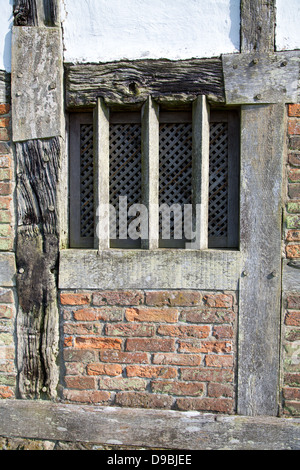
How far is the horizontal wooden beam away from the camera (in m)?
2.20

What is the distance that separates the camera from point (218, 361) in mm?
2227

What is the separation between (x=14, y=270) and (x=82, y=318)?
608 millimetres

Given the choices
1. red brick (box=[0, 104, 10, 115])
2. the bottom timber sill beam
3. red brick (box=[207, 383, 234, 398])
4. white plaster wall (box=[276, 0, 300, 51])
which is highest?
white plaster wall (box=[276, 0, 300, 51])

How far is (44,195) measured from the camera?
231 centimetres

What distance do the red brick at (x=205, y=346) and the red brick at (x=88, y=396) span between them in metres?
0.65

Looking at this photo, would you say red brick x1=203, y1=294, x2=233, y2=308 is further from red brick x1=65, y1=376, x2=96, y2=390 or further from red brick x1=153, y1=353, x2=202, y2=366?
red brick x1=65, y1=376, x2=96, y2=390

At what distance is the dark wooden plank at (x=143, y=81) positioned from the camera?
2.20 meters

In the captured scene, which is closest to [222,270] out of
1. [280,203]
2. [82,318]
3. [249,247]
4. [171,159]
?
[249,247]

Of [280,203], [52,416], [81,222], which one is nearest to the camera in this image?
[280,203]

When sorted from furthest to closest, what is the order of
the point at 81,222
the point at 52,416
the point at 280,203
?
the point at 81,222 → the point at 52,416 → the point at 280,203

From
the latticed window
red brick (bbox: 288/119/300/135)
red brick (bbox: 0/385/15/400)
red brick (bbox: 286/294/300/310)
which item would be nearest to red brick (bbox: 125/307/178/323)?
the latticed window

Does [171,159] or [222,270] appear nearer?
[222,270]

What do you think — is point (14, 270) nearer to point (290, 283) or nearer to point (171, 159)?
point (171, 159)

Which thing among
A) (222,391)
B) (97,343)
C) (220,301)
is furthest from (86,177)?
(222,391)
